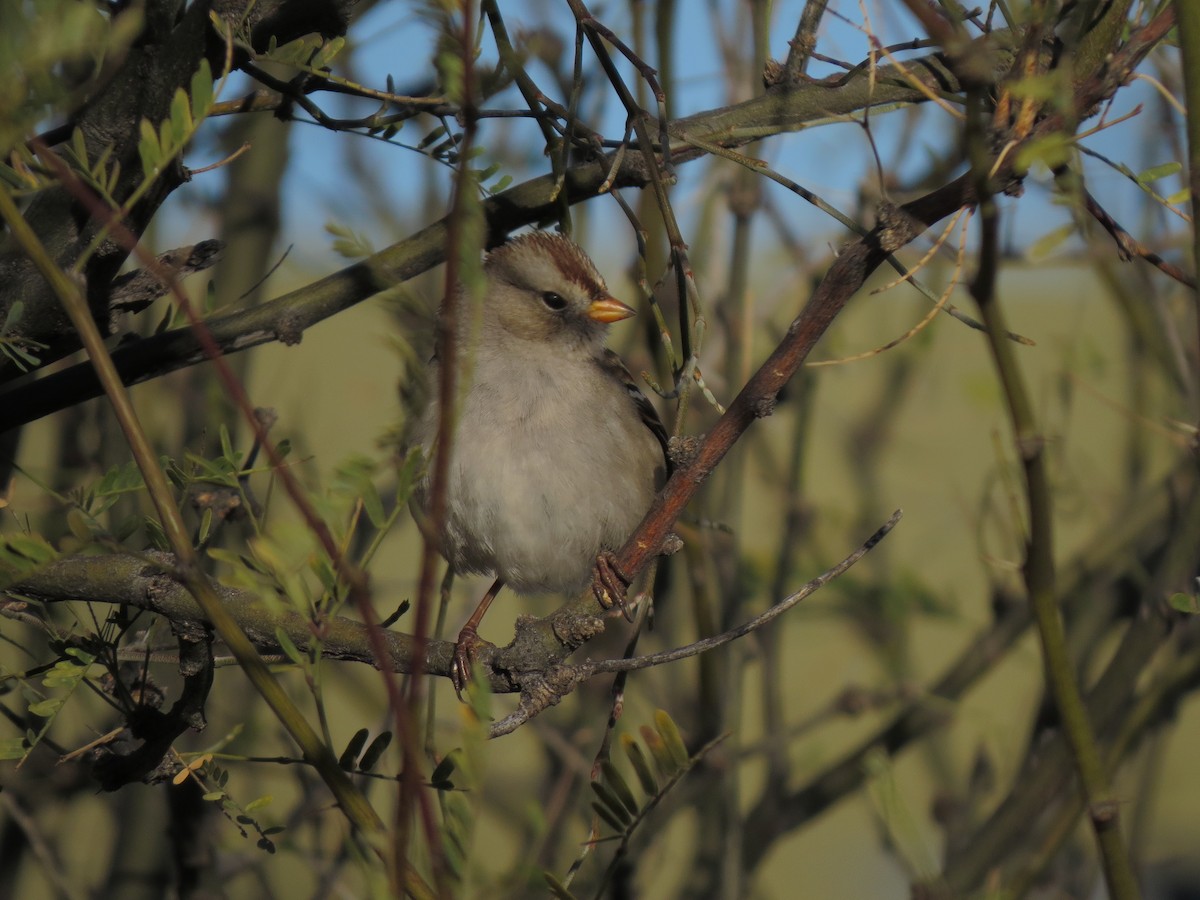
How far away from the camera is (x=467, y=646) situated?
2803mm

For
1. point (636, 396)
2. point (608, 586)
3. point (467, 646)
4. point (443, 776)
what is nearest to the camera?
point (443, 776)

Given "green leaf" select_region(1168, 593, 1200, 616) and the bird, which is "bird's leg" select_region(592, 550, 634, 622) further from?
"green leaf" select_region(1168, 593, 1200, 616)

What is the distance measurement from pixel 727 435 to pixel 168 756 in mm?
974

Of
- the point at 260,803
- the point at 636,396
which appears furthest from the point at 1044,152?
the point at 636,396

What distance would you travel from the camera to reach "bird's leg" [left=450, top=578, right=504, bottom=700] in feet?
8.70

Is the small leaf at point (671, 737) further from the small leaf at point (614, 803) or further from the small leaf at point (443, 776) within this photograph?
the small leaf at point (443, 776)

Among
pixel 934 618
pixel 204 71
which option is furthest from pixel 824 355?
pixel 204 71

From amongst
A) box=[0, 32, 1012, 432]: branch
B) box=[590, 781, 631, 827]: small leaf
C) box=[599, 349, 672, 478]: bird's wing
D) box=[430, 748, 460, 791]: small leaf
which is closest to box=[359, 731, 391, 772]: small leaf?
box=[430, 748, 460, 791]: small leaf

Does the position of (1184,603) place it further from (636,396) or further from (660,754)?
(636,396)

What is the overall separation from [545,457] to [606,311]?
597mm

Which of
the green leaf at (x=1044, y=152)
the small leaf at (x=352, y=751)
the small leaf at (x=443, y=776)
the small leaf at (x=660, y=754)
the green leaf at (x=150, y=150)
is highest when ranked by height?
the green leaf at (x=150, y=150)

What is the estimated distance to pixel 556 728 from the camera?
13.5 ft

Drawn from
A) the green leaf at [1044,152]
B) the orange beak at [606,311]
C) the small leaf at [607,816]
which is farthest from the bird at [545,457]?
the green leaf at [1044,152]

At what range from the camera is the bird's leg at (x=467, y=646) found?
2.65 metres
